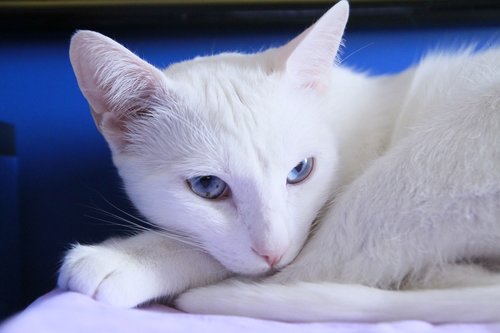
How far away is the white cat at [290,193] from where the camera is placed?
73 centimetres

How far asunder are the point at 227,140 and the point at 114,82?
0.21 m

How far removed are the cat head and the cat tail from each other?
73mm

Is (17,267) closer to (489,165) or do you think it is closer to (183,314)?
(183,314)

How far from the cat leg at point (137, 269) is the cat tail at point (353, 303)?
10 cm

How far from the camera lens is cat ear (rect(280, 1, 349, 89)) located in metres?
0.87

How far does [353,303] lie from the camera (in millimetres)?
699

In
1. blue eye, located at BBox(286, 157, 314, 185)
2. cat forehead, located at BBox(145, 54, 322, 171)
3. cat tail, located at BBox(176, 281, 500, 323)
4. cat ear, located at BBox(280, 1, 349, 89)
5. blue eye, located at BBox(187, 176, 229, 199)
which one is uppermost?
cat ear, located at BBox(280, 1, 349, 89)

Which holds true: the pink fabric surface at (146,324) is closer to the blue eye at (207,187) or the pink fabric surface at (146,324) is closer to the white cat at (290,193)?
the white cat at (290,193)

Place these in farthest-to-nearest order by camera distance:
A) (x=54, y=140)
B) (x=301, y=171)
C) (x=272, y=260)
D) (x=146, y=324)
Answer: (x=54, y=140), (x=301, y=171), (x=272, y=260), (x=146, y=324)

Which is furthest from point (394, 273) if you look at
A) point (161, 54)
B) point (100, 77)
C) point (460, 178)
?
point (161, 54)

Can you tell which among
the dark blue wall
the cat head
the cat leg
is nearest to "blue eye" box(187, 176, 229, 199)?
the cat head

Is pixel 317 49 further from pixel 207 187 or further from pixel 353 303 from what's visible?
pixel 353 303

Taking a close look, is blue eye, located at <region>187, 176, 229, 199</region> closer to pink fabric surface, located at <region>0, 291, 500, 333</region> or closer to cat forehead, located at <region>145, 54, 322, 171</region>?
cat forehead, located at <region>145, 54, 322, 171</region>

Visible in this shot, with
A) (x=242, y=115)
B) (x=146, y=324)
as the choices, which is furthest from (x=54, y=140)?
(x=146, y=324)
